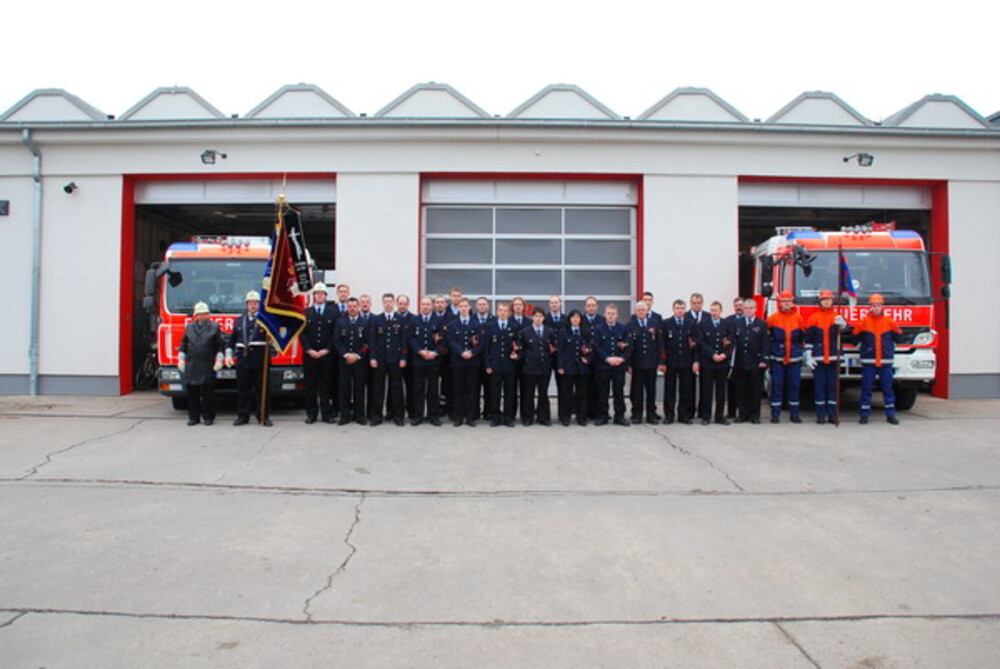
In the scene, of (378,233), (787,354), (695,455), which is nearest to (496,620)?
(695,455)

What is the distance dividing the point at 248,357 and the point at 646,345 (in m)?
5.93

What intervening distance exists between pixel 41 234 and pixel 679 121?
13.0m

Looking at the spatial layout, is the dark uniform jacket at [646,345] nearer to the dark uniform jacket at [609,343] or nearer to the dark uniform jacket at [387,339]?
the dark uniform jacket at [609,343]

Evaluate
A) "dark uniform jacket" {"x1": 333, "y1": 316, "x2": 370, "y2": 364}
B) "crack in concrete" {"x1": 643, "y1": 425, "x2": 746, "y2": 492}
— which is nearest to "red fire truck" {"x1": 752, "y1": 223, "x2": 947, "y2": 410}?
"crack in concrete" {"x1": 643, "y1": 425, "x2": 746, "y2": 492}

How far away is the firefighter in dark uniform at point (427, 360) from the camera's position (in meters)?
9.48

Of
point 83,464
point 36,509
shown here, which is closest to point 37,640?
point 36,509

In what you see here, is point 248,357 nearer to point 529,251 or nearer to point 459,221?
point 459,221

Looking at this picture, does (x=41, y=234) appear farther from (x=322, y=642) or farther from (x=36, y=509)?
(x=322, y=642)

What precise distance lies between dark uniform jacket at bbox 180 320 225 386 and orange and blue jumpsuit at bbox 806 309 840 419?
8957 millimetres

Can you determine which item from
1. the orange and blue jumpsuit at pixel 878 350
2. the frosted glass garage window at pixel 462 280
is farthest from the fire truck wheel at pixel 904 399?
the frosted glass garage window at pixel 462 280

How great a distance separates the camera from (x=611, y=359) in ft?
30.6

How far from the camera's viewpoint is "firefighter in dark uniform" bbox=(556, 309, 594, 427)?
9469 mm

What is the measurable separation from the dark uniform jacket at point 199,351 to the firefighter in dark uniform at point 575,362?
5.09 metres

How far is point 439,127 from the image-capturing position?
499 inches
